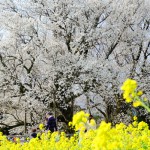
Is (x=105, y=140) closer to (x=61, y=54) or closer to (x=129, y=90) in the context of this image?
(x=129, y=90)

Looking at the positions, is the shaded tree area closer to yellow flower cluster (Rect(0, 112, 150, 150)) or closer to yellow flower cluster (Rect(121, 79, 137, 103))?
yellow flower cluster (Rect(0, 112, 150, 150))

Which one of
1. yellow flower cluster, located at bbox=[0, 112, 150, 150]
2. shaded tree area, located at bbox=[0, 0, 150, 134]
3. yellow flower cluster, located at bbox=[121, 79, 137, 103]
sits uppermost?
shaded tree area, located at bbox=[0, 0, 150, 134]

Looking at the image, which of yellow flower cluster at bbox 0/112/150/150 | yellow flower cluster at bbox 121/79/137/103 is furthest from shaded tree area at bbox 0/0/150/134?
→ yellow flower cluster at bbox 121/79/137/103

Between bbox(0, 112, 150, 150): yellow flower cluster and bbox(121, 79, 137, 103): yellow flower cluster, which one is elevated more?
bbox(121, 79, 137, 103): yellow flower cluster

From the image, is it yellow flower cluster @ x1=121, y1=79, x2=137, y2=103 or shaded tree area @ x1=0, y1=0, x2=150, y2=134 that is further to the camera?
shaded tree area @ x1=0, y1=0, x2=150, y2=134

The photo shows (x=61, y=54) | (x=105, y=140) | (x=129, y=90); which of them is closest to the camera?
(x=105, y=140)

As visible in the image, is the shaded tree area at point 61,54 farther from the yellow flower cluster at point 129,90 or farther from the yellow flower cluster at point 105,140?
the yellow flower cluster at point 129,90

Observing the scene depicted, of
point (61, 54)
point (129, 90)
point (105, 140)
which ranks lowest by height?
point (105, 140)

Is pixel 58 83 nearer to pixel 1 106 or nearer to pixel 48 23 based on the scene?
pixel 48 23

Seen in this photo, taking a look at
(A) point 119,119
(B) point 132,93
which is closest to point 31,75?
(A) point 119,119

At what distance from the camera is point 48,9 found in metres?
19.5

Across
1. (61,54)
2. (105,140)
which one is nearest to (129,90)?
(105,140)

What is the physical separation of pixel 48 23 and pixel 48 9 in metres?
0.66

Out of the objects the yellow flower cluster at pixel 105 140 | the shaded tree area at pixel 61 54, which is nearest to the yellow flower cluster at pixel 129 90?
the yellow flower cluster at pixel 105 140
